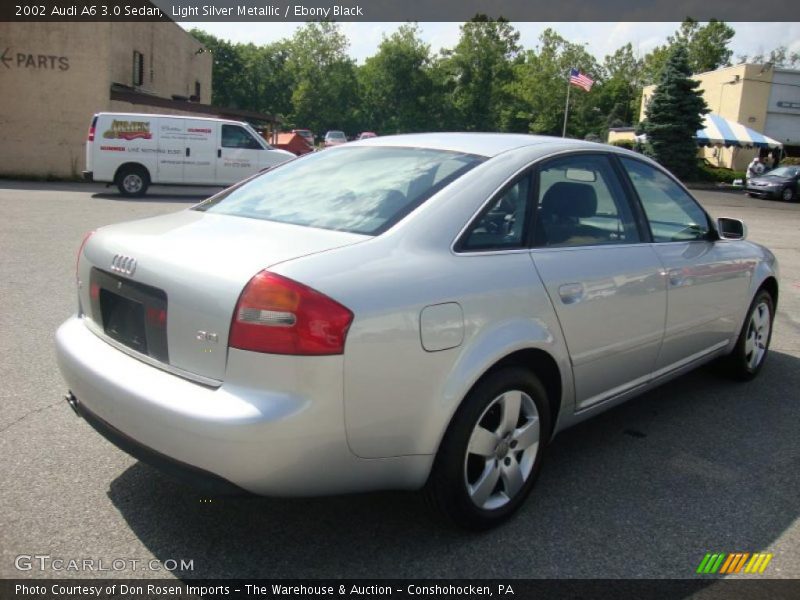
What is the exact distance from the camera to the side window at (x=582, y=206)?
3.31 meters

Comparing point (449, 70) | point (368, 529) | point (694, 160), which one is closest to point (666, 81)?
point (694, 160)

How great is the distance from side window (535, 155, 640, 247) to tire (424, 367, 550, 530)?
73 cm

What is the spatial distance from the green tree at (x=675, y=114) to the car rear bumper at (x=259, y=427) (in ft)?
117

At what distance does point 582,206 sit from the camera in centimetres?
357

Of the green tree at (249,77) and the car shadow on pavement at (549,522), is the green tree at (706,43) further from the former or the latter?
the car shadow on pavement at (549,522)

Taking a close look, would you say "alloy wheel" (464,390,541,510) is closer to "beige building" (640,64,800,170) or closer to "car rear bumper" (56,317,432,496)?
"car rear bumper" (56,317,432,496)

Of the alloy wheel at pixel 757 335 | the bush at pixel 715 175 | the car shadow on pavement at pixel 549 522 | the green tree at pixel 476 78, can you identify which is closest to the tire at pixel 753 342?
the alloy wheel at pixel 757 335

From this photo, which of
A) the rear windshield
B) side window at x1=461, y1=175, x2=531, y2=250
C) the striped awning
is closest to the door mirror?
side window at x1=461, y1=175, x2=531, y2=250

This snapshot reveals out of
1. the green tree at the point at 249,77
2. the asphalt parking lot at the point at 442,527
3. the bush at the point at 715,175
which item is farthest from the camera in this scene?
the green tree at the point at 249,77

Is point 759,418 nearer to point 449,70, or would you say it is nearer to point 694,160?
point 694,160

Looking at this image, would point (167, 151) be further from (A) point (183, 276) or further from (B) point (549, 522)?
(B) point (549, 522)

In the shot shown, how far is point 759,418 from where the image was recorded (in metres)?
4.34

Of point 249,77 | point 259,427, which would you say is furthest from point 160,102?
point 249,77

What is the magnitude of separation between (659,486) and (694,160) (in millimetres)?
36619
